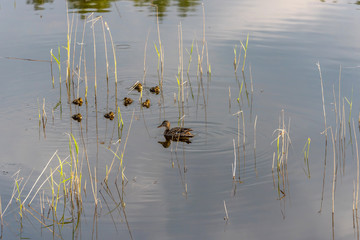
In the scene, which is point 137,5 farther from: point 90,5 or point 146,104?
point 146,104

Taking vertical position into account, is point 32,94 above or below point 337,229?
above

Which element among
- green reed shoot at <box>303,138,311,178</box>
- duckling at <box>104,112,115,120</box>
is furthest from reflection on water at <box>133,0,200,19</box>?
green reed shoot at <box>303,138,311,178</box>

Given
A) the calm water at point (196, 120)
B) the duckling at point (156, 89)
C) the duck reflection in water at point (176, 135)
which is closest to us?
the calm water at point (196, 120)

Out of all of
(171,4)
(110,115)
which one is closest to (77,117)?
(110,115)

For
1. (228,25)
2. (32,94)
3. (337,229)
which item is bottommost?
(337,229)

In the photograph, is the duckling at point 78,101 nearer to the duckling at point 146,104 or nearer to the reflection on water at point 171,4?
the duckling at point 146,104

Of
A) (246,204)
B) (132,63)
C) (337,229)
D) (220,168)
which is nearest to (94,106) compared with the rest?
(132,63)

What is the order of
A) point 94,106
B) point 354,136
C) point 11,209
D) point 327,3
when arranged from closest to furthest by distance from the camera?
point 11,209 < point 354,136 < point 94,106 < point 327,3

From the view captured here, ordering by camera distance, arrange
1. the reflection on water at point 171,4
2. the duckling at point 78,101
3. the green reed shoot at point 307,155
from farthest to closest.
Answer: the reflection on water at point 171,4, the duckling at point 78,101, the green reed shoot at point 307,155

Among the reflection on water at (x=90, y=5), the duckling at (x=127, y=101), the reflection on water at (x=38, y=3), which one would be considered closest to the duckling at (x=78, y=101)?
the duckling at (x=127, y=101)

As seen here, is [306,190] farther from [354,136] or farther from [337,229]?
[354,136]

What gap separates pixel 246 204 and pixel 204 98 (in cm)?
328

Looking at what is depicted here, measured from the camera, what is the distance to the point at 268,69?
10031mm

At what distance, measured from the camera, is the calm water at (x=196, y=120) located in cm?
566
